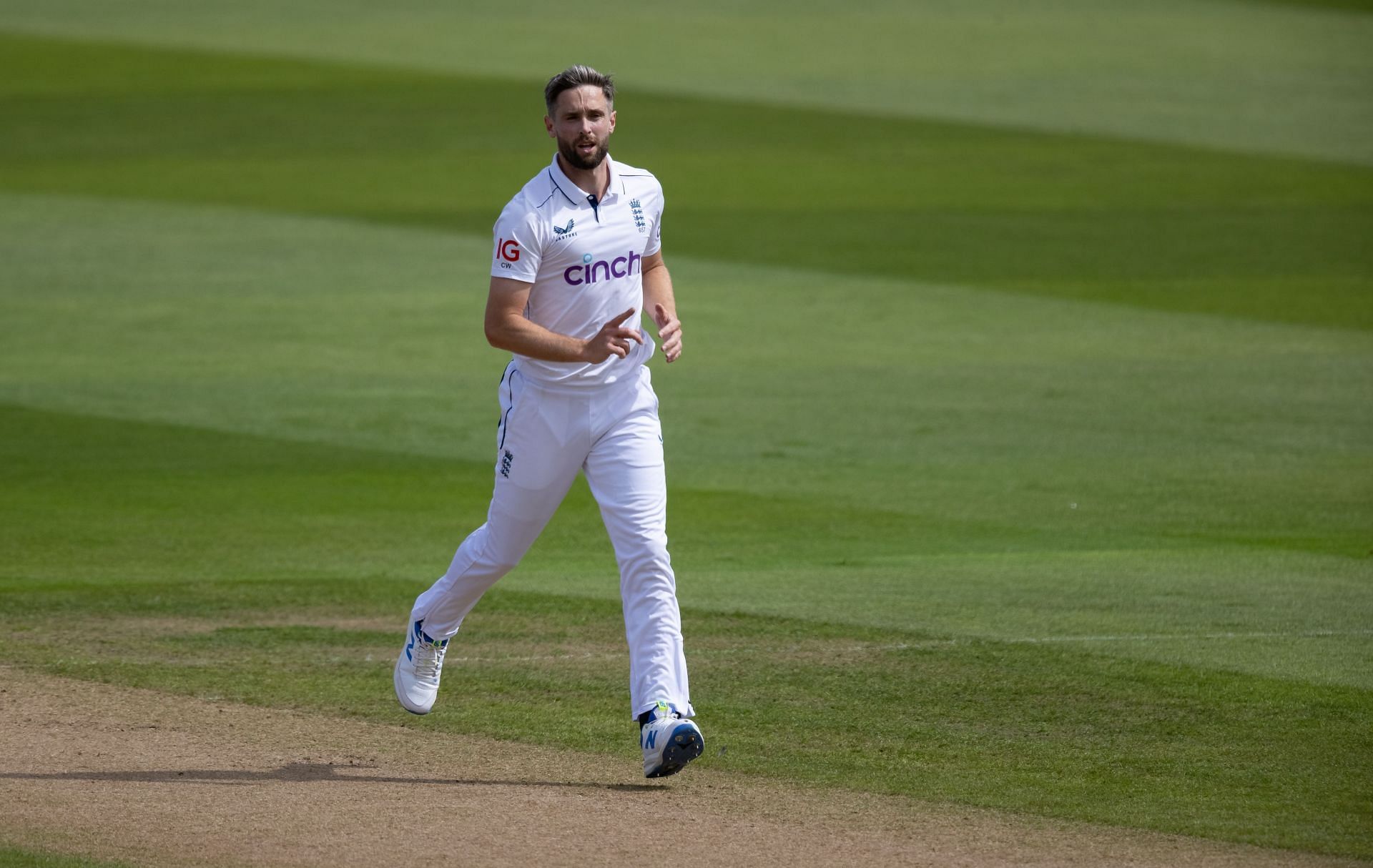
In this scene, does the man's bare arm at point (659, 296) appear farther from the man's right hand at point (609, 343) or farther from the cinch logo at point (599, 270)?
the man's right hand at point (609, 343)

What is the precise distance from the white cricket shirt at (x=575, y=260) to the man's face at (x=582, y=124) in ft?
0.29

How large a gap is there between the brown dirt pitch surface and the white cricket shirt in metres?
1.49

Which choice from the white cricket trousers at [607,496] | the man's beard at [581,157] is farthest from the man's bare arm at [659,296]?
the man's beard at [581,157]

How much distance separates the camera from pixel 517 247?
703 cm

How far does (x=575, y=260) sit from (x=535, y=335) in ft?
1.24

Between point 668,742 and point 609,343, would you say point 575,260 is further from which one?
point 668,742

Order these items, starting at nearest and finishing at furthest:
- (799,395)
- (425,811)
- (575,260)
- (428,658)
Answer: (425,811), (575,260), (428,658), (799,395)

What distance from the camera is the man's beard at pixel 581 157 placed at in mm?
7102

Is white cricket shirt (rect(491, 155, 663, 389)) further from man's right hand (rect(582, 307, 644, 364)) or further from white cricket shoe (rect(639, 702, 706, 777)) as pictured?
white cricket shoe (rect(639, 702, 706, 777))

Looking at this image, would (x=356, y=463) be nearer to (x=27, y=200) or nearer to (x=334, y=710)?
(x=334, y=710)

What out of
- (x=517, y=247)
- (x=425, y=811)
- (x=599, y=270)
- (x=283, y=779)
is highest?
(x=517, y=247)

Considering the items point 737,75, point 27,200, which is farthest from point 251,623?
point 737,75

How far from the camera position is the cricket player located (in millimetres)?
7000

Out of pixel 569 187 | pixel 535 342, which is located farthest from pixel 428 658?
pixel 569 187
